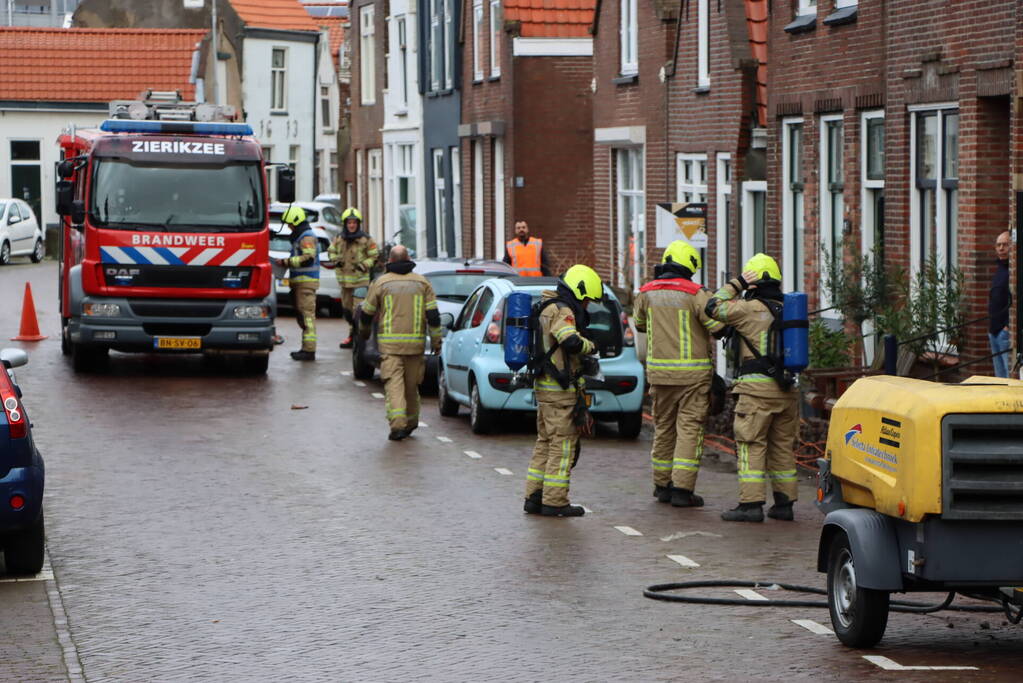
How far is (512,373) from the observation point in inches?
675

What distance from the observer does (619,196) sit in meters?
29.8

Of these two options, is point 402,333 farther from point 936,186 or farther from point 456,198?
point 456,198

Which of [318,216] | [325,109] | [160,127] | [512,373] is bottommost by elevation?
[512,373]

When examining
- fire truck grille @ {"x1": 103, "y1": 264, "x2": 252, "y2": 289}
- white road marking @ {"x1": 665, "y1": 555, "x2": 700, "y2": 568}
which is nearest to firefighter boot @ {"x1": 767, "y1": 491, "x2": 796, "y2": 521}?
white road marking @ {"x1": 665, "y1": 555, "x2": 700, "y2": 568}

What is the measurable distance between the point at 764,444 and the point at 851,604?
407cm

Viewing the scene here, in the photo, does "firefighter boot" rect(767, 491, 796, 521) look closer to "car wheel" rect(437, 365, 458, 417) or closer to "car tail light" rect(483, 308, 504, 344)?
"car tail light" rect(483, 308, 504, 344)

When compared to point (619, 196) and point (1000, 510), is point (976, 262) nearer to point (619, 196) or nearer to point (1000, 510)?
point (1000, 510)

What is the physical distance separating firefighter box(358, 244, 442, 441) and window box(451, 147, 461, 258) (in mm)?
22582

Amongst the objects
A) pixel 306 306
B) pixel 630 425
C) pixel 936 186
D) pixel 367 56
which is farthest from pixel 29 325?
pixel 367 56

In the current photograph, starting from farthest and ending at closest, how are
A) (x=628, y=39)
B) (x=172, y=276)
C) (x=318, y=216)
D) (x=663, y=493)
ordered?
(x=318, y=216)
(x=628, y=39)
(x=172, y=276)
(x=663, y=493)

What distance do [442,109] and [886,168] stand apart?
918 inches

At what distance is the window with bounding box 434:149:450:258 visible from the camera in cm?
4141

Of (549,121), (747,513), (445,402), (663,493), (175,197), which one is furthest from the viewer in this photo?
(549,121)

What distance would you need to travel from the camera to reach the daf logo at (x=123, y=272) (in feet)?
71.7
